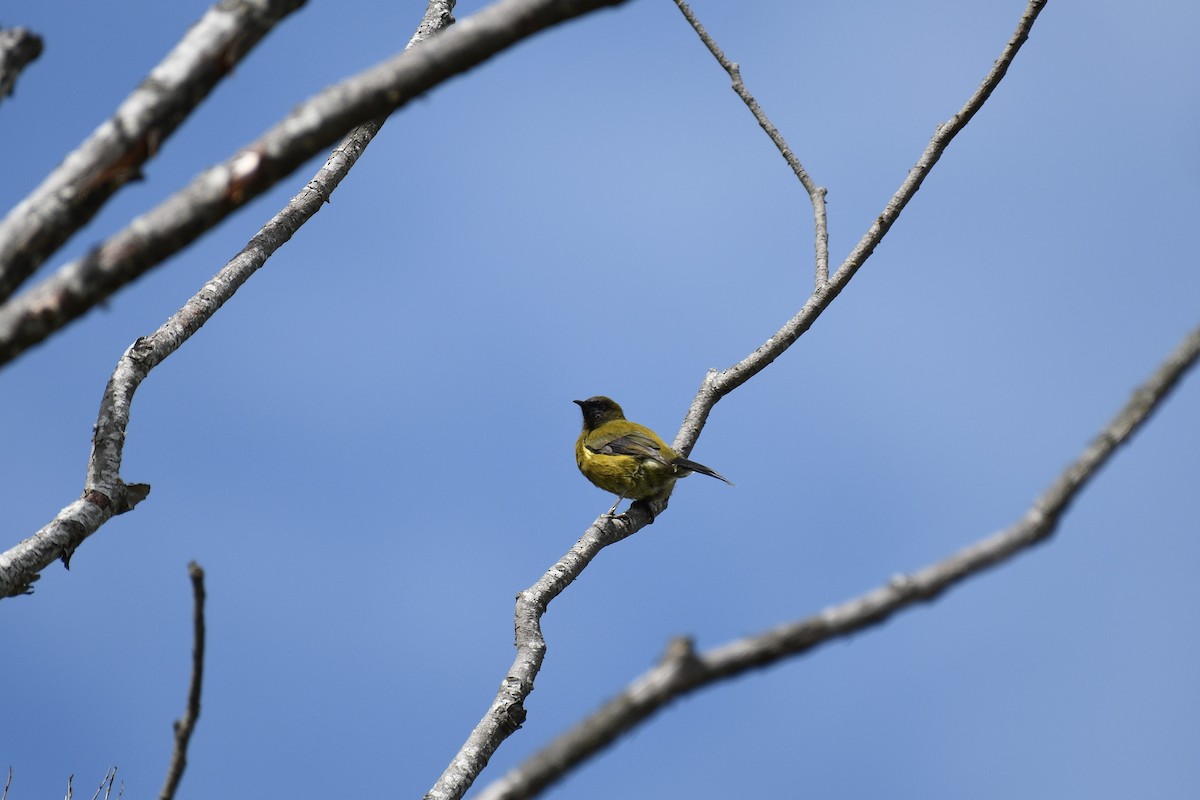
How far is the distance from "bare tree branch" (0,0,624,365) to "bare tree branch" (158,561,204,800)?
0.74 m

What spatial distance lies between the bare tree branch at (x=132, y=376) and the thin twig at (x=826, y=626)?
3378mm

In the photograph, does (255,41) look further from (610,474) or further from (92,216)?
(610,474)

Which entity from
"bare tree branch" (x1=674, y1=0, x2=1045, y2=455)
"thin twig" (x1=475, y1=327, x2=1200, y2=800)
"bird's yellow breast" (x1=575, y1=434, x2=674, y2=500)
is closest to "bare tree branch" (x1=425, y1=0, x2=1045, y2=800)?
"bare tree branch" (x1=674, y1=0, x2=1045, y2=455)

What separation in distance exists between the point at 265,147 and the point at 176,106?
0.25 meters

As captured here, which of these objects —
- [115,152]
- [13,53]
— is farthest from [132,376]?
[115,152]

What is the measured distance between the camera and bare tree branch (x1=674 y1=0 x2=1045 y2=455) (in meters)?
5.61

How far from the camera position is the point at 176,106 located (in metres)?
2.56

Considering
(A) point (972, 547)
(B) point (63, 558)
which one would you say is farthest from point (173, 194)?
(B) point (63, 558)

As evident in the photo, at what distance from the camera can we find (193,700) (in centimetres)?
225

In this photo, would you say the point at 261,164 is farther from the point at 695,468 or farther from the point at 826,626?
the point at 695,468

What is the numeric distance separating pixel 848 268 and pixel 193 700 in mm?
5282

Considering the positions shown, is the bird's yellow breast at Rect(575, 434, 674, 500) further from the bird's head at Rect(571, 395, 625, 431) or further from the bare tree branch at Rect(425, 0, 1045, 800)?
the bird's head at Rect(571, 395, 625, 431)

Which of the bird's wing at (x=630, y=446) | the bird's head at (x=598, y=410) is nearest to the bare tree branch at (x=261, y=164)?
the bird's wing at (x=630, y=446)

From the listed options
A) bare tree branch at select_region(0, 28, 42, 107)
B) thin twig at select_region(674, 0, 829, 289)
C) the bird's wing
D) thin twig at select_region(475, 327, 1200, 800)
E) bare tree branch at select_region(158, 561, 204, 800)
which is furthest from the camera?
the bird's wing
